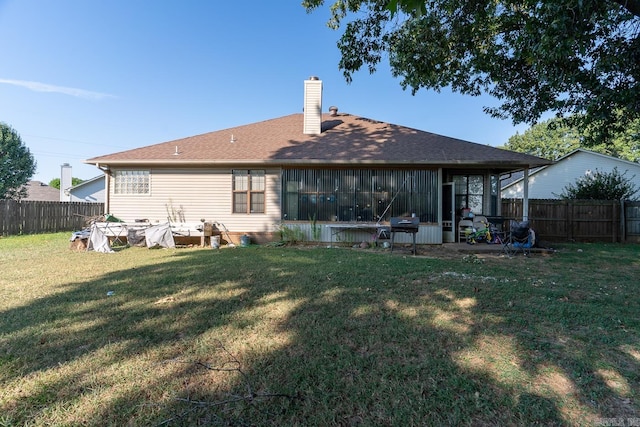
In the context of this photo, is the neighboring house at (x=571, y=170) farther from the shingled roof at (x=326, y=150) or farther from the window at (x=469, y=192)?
the shingled roof at (x=326, y=150)

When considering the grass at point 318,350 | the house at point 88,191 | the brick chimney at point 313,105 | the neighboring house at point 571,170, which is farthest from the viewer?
the house at point 88,191

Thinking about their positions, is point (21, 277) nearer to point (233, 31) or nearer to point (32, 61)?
point (32, 61)

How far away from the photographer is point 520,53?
6.14m

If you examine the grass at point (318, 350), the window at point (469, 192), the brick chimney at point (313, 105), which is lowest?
the grass at point (318, 350)

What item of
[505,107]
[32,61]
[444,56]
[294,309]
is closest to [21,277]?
[294,309]

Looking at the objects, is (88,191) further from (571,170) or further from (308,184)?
(571,170)

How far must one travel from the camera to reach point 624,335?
3021mm

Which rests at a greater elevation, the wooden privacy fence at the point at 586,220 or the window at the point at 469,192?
the window at the point at 469,192

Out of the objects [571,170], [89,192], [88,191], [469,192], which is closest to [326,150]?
[469,192]

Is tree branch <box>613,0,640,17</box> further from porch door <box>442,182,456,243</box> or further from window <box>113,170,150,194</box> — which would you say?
window <box>113,170,150,194</box>

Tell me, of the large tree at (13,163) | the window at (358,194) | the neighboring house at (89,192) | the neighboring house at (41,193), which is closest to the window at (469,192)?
the window at (358,194)

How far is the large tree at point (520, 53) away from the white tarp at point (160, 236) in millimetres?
7023

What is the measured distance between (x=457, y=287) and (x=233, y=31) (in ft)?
38.8

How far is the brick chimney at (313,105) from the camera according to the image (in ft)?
38.7
